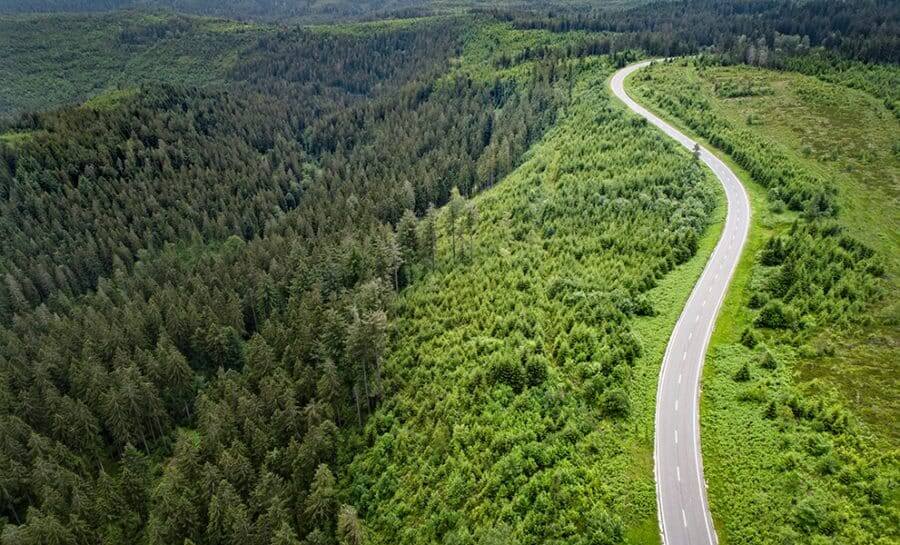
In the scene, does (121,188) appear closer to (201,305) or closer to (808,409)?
(201,305)

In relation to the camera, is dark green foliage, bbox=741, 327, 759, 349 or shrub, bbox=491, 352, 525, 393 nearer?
dark green foliage, bbox=741, 327, 759, 349

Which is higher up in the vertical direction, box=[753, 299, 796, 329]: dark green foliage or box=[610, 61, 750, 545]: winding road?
box=[753, 299, 796, 329]: dark green foliage

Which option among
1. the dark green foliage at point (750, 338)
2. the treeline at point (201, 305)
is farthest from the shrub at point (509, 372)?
the dark green foliage at point (750, 338)

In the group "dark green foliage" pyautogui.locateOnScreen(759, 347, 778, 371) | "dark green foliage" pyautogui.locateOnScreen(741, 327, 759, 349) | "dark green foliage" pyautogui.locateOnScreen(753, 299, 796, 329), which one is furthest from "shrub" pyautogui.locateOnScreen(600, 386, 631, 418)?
"dark green foliage" pyautogui.locateOnScreen(753, 299, 796, 329)

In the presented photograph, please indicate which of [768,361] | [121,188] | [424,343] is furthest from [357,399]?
[121,188]

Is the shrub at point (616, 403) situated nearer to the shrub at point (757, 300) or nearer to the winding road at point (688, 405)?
the winding road at point (688, 405)

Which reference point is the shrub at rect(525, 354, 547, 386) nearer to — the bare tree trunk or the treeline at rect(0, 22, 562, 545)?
the treeline at rect(0, 22, 562, 545)
